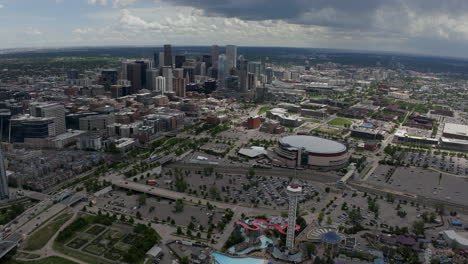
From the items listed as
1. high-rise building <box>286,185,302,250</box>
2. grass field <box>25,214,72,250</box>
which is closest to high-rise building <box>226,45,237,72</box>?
grass field <box>25,214,72,250</box>

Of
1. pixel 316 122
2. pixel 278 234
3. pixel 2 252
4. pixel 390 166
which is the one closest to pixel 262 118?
pixel 316 122

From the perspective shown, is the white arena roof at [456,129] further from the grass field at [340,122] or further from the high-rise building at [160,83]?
the high-rise building at [160,83]

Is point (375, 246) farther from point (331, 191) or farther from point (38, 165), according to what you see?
point (38, 165)

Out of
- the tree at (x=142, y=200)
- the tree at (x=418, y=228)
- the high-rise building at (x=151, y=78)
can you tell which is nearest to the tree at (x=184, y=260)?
the tree at (x=142, y=200)

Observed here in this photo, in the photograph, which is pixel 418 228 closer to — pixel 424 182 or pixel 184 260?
pixel 424 182

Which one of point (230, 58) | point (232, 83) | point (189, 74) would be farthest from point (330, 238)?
point (230, 58)

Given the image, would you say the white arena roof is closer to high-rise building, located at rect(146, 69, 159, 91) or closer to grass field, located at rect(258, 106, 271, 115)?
grass field, located at rect(258, 106, 271, 115)
